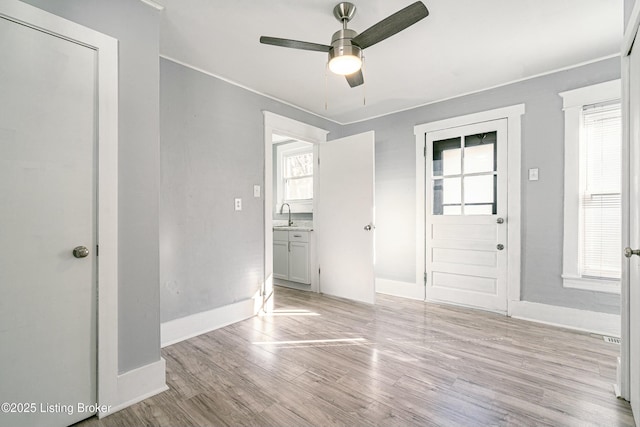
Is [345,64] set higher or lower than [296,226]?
higher

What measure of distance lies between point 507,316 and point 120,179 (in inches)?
143

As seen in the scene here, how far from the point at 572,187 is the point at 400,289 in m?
2.11

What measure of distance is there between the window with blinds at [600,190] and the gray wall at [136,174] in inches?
140

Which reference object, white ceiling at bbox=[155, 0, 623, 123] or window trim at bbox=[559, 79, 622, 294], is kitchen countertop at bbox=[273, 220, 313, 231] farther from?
window trim at bbox=[559, 79, 622, 294]

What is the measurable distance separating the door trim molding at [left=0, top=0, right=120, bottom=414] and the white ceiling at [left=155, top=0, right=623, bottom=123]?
594mm

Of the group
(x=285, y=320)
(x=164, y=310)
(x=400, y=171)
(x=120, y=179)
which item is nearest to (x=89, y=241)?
(x=120, y=179)

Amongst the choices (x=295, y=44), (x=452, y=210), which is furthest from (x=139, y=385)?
(x=452, y=210)

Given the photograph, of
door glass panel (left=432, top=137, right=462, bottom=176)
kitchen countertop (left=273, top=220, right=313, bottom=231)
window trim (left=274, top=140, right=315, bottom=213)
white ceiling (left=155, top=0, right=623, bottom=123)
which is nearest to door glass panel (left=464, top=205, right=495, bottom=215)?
door glass panel (left=432, top=137, right=462, bottom=176)

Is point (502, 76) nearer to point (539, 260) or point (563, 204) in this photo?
point (563, 204)

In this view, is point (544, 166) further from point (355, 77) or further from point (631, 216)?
point (355, 77)

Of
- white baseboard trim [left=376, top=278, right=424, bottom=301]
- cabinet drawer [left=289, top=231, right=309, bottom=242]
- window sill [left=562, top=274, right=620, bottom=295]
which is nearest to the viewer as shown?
window sill [left=562, top=274, right=620, bottom=295]

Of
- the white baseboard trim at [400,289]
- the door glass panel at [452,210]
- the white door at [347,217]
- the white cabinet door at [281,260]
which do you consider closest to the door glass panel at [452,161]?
the door glass panel at [452,210]

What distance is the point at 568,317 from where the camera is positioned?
2.79 meters

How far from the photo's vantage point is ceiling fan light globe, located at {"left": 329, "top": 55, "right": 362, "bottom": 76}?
6.16ft
